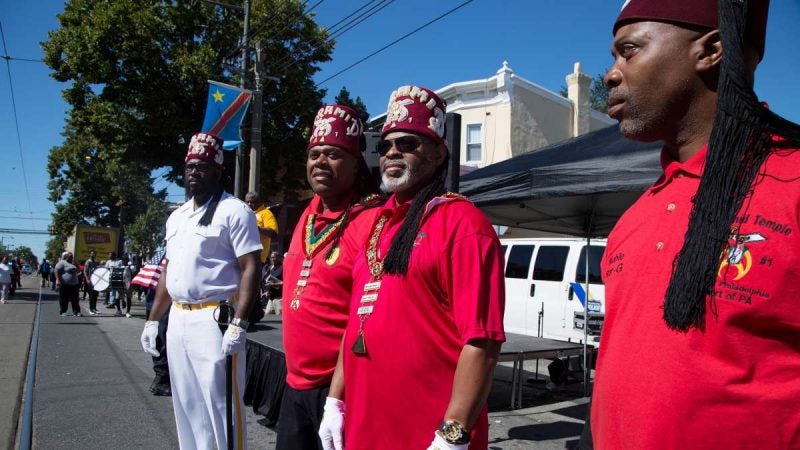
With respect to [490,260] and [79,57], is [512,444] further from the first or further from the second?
[79,57]

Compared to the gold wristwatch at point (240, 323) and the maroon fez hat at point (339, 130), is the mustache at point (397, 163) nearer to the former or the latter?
the maroon fez hat at point (339, 130)

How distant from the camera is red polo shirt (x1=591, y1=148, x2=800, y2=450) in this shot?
109 cm

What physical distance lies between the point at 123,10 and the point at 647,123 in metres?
24.0

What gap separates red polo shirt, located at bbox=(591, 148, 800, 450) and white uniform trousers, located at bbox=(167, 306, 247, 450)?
2.45 metres

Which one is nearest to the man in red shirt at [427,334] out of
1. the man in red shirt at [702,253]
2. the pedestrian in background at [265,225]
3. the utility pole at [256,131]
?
the man in red shirt at [702,253]

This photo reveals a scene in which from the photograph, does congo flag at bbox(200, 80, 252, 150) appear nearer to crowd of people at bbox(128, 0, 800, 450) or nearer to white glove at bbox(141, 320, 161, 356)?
white glove at bbox(141, 320, 161, 356)

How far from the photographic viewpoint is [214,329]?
3.38 meters

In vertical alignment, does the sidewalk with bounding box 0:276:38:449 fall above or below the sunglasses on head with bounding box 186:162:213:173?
below

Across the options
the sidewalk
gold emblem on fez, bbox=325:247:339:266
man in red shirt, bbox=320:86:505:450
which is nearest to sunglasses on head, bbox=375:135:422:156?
man in red shirt, bbox=320:86:505:450

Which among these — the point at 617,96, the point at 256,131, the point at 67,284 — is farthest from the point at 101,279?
the point at 617,96

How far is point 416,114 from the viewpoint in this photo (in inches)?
91.8

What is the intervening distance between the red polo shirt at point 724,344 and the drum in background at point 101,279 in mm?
17881

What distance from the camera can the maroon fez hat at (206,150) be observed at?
150 inches

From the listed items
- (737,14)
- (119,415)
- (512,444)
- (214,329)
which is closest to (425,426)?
(737,14)
